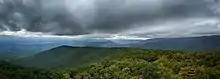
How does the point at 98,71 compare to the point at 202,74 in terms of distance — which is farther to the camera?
the point at 98,71

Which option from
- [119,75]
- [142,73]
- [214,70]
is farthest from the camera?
[119,75]

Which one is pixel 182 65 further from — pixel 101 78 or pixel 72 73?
pixel 72 73

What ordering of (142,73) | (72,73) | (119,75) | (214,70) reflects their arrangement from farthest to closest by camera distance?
1. (72,73)
2. (119,75)
3. (142,73)
4. (214,70)

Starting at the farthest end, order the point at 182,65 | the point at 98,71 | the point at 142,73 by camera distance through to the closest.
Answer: the point at 98,71
the point at 182,65
the point at 142,73

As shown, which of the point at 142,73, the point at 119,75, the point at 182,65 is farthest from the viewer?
the point at 182,65

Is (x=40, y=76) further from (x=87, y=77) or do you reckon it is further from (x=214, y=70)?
(x=214, y=70)

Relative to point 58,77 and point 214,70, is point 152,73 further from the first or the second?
point 58,77

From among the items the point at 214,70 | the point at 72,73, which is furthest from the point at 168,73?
the point at 72,73

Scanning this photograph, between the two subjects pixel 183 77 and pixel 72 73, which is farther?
pixel 72 73

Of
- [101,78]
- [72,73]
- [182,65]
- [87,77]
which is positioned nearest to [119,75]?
[101,78]
